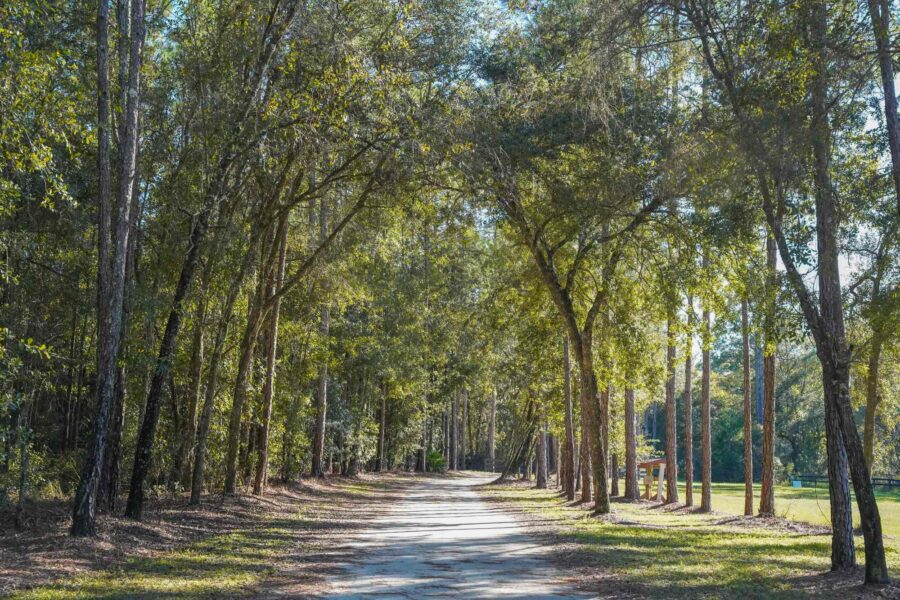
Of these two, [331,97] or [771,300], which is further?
[331,97]

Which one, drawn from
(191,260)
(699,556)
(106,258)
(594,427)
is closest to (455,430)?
(594,427)

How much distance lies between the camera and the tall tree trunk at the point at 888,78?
9492 mm

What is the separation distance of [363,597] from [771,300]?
6.91m

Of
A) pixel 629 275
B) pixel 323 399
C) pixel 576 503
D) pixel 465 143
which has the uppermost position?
pixel 465 143

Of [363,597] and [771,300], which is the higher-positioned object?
[771,300]

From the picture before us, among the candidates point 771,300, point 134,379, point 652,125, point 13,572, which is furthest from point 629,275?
point 13,572

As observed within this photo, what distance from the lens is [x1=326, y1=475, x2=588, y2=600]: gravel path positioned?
895 cm

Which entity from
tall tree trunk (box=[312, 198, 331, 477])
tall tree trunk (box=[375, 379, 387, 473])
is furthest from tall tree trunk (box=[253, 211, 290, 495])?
tall tree trunk (box=[375, 379, 387, 473])

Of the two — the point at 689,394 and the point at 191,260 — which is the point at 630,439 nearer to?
the point at 689,394

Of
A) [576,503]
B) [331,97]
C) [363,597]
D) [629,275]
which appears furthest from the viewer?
[576,503]

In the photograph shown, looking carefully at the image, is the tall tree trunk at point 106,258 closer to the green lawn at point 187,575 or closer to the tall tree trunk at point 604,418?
the green lawn at point 187,575

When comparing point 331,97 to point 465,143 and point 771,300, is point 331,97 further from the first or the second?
point 771,300

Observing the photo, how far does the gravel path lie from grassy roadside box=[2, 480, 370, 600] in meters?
0.67

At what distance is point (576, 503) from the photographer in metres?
24.6
